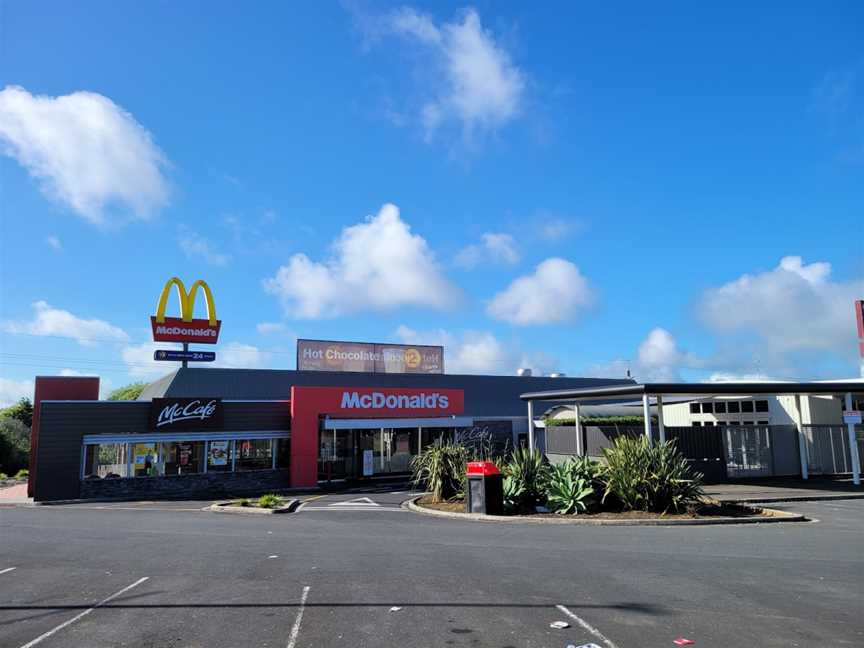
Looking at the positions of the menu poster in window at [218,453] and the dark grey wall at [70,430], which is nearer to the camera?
the dark grey wall at [70,430]

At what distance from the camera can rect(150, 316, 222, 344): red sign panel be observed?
113 feet

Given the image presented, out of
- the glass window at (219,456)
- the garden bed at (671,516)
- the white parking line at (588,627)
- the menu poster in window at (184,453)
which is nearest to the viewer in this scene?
the white parking line at (588,627)

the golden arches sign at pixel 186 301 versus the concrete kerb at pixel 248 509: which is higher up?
the golden arches sign at pixel 186 301

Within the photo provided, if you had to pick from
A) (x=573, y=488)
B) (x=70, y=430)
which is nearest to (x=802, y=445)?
(x=573, y=488)

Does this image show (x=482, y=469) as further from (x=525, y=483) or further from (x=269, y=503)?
(x=269, y=503)

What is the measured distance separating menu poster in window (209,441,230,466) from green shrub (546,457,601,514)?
15.5 meters

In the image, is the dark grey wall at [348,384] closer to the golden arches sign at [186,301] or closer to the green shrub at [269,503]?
the golden arches sign at [186,301]

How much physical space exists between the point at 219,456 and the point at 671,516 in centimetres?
1885

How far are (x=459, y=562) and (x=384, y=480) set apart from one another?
813 inches

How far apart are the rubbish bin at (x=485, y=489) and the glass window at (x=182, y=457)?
571 inches

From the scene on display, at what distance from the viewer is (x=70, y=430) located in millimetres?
24797

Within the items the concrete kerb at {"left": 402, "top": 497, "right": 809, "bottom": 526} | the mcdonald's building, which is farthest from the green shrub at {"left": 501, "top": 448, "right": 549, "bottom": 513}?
the mcdonald's building

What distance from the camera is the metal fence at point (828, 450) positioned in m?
25.7

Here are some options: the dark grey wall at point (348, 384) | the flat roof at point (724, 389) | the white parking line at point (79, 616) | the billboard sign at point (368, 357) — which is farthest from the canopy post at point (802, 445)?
the billboard sign at point (368, 357)
